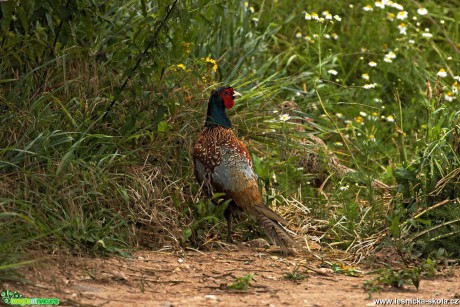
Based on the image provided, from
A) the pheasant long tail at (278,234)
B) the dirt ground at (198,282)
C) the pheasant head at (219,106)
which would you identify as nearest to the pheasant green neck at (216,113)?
the pheasant head at (219,106)

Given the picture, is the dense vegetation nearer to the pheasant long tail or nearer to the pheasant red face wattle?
the pheasant red face wattle

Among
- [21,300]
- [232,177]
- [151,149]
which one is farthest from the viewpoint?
[151,149]

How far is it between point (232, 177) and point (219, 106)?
597 mm

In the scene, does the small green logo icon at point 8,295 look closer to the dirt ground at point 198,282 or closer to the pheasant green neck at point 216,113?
the dirt ground at point 198,282

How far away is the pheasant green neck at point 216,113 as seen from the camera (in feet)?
21.4

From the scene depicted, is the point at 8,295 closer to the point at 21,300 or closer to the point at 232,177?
the point at 21,300

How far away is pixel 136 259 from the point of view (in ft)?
18.4

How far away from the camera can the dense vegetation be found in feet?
18.7

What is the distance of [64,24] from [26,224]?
4.55 feet

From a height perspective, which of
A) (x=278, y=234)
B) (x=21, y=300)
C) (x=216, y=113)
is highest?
(x=216, y=113)

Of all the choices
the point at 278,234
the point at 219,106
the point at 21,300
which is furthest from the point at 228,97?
Answer: the point at 21,300

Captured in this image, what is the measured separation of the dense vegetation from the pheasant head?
0.65 ft

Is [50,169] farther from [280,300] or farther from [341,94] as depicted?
[341,94]

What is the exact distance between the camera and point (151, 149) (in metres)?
6.48
